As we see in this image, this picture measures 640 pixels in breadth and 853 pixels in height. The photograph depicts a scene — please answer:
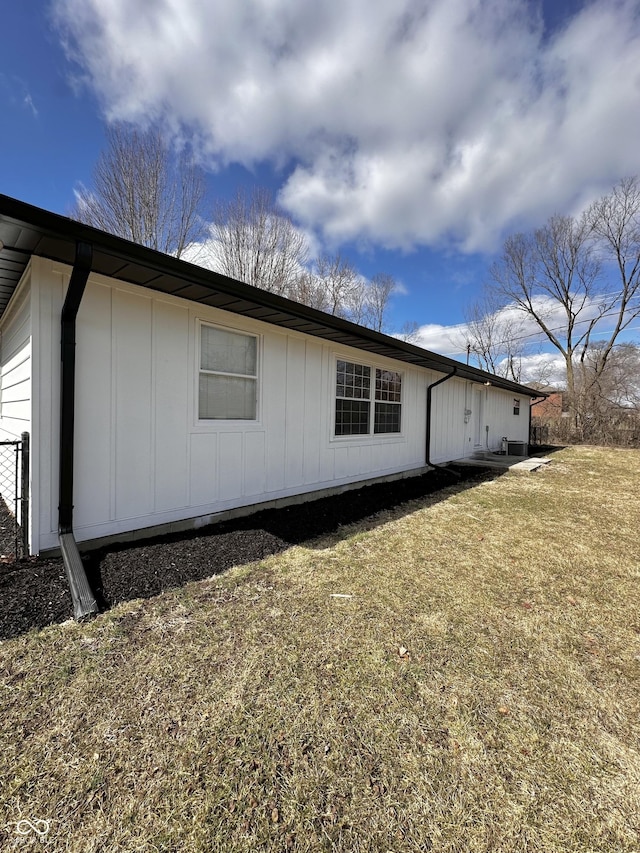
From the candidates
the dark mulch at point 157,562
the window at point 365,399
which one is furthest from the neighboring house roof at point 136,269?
the dark mulch at point 157,562

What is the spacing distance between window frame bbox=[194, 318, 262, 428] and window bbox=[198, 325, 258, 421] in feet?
0.04

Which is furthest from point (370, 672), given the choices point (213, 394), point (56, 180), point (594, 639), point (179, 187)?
point (179, 187)

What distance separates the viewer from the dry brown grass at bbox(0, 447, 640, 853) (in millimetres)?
1346

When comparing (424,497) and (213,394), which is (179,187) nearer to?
(213,394)

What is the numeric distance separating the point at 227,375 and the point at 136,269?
5.25 feet

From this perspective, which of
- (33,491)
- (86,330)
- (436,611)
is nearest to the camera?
(436,611)

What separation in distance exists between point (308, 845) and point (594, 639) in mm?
2298

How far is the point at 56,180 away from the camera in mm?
7891

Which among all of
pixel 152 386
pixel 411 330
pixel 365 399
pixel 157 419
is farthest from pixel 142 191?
A: pixel 411 330

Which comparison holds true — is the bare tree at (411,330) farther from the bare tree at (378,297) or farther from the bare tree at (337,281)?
the bare tree at (337,281)

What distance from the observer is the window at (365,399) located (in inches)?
261

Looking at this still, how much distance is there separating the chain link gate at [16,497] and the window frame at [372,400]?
164 inches

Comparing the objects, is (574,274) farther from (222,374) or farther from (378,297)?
(222,374)

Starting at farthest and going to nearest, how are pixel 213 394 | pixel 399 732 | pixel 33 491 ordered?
pixel 213 394 < pixel 33 491 < pixel 399 732
